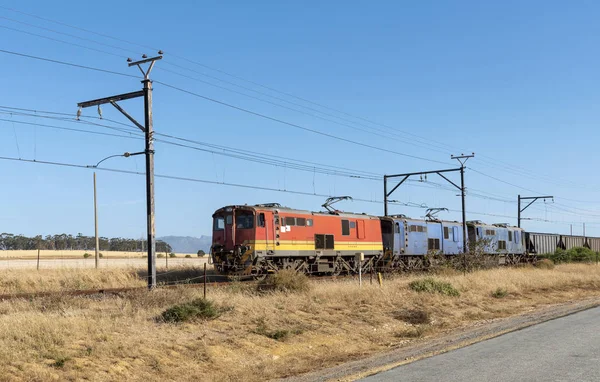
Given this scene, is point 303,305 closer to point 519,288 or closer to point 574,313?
point 574,313

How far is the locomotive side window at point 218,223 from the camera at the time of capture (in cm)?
3008

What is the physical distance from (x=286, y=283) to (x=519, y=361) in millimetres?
11525

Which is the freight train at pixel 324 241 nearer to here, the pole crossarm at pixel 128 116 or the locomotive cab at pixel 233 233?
the locomotive cab at pixel 233 233

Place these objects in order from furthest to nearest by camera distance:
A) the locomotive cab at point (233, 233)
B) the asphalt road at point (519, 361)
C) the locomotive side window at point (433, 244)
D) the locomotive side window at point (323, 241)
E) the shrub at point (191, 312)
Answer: the locomotive side window at point (433, 244) → the locomotive side window at point (323, 241) → the locomotive cab at point (233, 233) → the shrub at point (191, 312) → the asphalt road at point (519, 361)

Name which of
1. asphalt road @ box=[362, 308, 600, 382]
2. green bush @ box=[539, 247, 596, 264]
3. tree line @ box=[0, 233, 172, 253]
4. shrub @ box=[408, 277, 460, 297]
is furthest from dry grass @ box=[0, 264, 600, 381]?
tree line @ box=[0, 233, 172, 253]

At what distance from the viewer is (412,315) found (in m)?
20.3

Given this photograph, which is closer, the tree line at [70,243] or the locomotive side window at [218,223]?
the locomotive side window at [218,223]

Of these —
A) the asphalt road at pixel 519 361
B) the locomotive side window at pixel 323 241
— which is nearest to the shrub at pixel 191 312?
the asphalt road at pixel 519 361

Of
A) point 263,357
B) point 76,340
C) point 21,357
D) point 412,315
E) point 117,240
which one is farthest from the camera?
point 117,240

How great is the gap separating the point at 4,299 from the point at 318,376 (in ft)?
36.2


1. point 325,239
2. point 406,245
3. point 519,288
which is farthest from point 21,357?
point 406,245

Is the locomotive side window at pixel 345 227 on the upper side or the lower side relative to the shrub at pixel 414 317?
upper

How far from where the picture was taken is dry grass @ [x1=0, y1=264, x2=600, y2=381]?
11.3 metres

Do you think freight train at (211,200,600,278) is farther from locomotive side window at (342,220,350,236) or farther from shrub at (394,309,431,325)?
shrub at (394,309,431,325)
